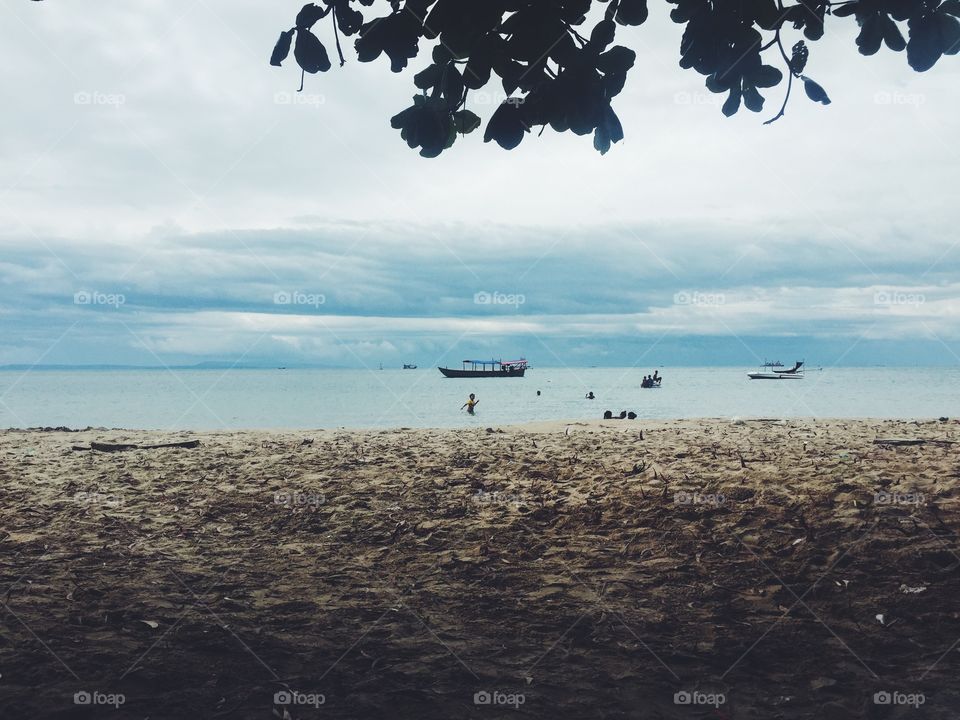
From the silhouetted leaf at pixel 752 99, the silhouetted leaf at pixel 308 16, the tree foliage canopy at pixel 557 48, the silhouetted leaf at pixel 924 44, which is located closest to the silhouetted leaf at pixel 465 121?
the tree foliage canopy at pixel 557 48

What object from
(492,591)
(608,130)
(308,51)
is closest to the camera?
(608,130)

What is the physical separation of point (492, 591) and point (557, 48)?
155 inches

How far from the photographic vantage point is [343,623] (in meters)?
4.39

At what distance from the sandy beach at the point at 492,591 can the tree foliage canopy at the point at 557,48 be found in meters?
3.33

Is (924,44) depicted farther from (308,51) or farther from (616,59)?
(308,51)

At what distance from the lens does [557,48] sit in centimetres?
432

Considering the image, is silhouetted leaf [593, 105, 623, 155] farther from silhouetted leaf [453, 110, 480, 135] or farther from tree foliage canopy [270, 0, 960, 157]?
silhouetted leaf [453, 110, 480, 135]

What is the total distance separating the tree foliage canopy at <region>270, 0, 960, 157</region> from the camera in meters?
4.08

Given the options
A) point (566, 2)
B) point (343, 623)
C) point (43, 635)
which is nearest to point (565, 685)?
point (343, 623)

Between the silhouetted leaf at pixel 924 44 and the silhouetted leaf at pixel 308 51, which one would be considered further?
the silhouetted leaf at pixel 308 51

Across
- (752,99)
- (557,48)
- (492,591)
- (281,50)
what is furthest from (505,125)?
(492,591)

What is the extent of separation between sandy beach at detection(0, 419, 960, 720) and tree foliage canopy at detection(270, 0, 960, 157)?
10.9 ft

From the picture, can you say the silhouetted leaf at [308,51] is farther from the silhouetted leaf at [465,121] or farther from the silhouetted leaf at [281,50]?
the silhouetted leaf at [465,121]

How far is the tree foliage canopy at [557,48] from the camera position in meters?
4.08
